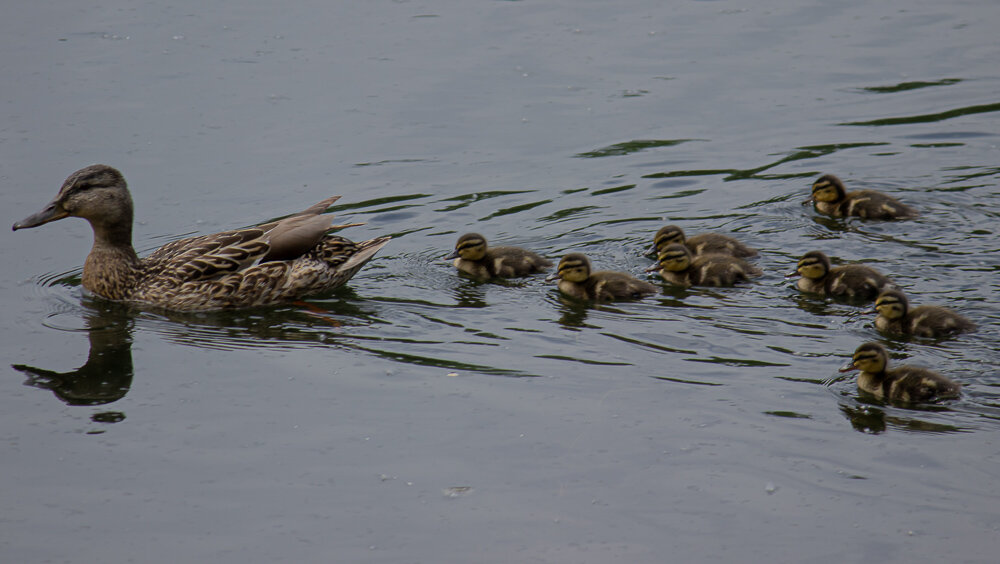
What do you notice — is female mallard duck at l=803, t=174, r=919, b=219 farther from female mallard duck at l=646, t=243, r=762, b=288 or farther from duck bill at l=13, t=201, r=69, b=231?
duck bill at l=13, t=201, r=69, b=231

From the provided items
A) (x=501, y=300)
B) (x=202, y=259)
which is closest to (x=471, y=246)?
(x=501, y=300)

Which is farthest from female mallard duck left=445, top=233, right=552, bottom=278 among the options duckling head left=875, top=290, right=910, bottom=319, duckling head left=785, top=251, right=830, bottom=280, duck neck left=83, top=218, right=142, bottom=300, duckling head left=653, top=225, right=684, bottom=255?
duckling head left=875, top=290, right=910, bottom=319

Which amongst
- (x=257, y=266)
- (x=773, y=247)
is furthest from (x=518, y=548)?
(x=773, y=247)

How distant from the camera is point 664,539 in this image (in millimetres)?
4238

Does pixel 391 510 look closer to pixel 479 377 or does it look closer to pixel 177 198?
pixel 479 377

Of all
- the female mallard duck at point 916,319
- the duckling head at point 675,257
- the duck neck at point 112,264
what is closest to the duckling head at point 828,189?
the duckling head at point 675,257

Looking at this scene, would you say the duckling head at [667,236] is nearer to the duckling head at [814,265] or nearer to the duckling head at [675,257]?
the duckling head at [675,257]

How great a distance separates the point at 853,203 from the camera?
7.36 m

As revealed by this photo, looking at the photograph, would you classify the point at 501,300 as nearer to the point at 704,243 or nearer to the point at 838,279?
the point at 704,243

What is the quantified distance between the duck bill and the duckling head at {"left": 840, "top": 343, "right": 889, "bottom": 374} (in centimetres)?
412

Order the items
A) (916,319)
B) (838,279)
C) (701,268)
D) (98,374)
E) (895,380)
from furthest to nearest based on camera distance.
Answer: (701,268), (838,279), (916,319), (98,374), (895,380)

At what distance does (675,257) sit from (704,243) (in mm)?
426

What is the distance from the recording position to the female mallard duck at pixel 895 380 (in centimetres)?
515

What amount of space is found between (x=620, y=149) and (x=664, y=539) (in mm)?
4600
